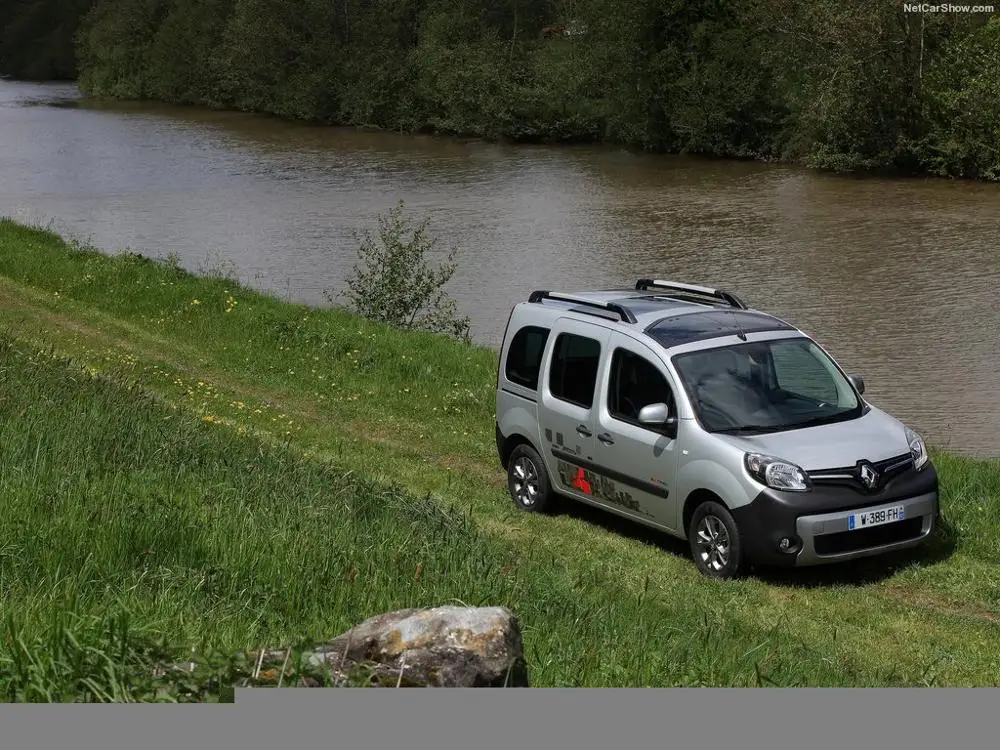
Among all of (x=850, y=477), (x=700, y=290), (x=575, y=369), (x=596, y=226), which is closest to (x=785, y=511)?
(x=850, y=477)

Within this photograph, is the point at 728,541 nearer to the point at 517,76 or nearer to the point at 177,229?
the point at 177,229

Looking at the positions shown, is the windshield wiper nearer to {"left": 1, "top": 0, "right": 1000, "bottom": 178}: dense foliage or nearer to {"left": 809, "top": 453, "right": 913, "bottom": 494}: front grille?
{"left": 809, "top": 453, "right": 913, "bottom": 494}: front grille

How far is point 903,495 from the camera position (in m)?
9.02

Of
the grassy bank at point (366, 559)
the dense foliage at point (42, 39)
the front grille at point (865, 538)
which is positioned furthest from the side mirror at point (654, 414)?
the dense foliage at point (42, 39)

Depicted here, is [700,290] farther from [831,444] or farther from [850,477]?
[850,477]

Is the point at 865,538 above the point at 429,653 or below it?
below

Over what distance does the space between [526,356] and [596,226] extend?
26.9m

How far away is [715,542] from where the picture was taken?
9234 millimetres

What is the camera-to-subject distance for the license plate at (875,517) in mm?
8828

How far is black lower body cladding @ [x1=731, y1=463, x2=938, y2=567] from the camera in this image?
8.75 metres

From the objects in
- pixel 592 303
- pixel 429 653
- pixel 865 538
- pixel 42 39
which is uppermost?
pixel 42 39

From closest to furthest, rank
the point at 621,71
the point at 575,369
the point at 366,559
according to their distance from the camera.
Answer: the point at 366,559 < the point at 575,369 < the point at 621,71

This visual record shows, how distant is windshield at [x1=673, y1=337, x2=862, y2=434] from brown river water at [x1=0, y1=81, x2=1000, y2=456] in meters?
7.16

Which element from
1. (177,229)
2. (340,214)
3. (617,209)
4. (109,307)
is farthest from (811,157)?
(109,307)
